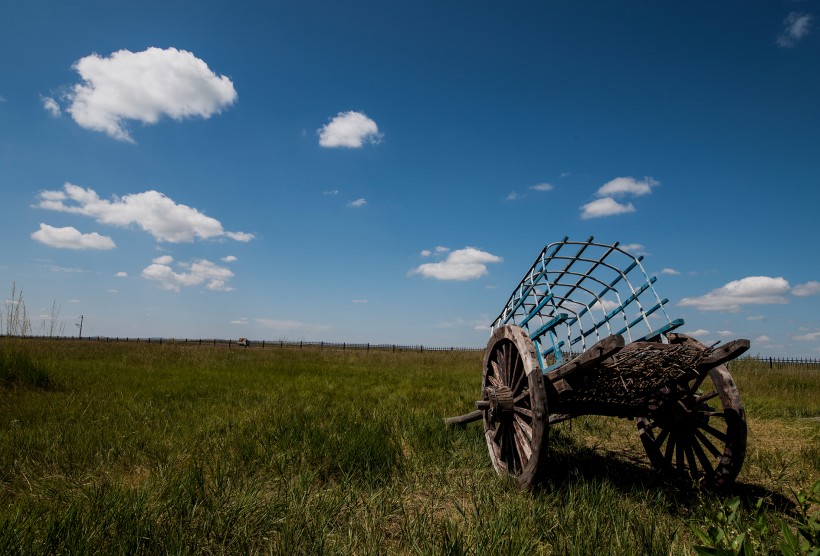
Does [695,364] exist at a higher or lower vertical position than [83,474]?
higher

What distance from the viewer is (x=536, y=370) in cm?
326

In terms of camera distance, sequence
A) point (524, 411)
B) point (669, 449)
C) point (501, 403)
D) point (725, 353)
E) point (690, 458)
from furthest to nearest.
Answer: point (669, 449), point (501, 403), point (690, 458), point (524, 411), point (725, 353)

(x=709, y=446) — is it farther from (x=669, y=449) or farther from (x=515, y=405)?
(x=515, y=405)

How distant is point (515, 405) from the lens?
3949 mm

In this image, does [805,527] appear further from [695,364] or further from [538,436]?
[695,364]

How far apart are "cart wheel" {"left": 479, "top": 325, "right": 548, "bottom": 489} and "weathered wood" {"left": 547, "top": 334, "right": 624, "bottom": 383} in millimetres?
162

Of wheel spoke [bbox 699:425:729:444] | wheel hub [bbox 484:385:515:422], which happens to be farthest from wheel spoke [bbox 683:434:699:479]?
wheel hub [bbox 484:385:515:422]

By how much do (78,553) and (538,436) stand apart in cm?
269

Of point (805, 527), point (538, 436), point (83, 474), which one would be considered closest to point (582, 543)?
point (538, 436)

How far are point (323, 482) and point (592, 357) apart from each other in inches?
95.1

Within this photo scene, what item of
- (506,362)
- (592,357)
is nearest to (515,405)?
(506,362)

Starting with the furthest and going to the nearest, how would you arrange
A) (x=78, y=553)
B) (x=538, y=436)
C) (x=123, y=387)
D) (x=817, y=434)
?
(x=123, y=387)
(x=817, y=434)
(x=538, y=436)
(x=78, y=553)

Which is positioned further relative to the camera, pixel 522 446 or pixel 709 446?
pixel 709 446

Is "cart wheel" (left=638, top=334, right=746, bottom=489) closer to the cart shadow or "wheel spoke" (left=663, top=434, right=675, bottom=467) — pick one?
"wheel spoke" (left=663, top=434, right=675, bottom=467)
